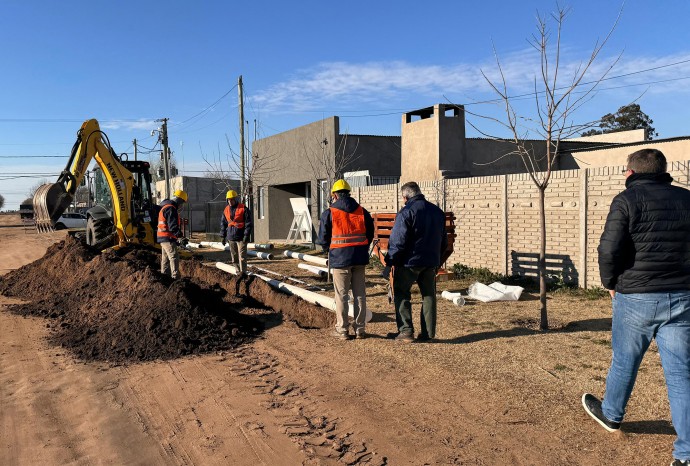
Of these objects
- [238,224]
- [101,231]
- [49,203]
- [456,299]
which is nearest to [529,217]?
[456,299]

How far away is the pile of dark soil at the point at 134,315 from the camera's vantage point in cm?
687

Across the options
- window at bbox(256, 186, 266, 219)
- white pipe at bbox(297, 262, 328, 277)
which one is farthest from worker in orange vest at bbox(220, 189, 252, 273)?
window at bbox(256, 186, 266, 219)

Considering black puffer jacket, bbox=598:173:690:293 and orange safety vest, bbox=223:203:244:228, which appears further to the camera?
orange safety vest, bbox=223:203:244:228

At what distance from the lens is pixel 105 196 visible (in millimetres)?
16688

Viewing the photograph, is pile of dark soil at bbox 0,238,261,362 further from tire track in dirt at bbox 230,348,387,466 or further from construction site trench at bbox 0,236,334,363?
tire track in dirt at bbox 230,348,387,466

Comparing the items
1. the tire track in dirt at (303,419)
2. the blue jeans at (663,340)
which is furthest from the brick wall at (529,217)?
the tire track in dirt at (303,419)

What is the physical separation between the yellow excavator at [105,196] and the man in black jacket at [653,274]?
35.9 feet

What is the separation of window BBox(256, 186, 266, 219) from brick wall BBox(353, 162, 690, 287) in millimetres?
12805

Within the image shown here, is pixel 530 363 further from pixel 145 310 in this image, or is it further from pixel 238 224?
pixel 238 224

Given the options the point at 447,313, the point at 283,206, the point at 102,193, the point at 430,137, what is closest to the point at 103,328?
the point at 447,313

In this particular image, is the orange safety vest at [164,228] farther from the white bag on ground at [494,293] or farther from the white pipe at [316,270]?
the white bag on ground at [494,293]

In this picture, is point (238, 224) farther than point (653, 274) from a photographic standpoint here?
Yes

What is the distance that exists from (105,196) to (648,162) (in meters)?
16.0

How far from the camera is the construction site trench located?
273 inches
